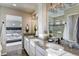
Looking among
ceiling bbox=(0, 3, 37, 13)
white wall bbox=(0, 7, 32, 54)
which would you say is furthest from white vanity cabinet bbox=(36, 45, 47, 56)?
ceiling bbox=(0, 3, 37, 13)

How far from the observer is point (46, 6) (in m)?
1.62

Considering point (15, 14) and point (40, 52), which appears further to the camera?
point (15, 14)

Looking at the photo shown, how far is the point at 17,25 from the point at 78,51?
3.41 ft

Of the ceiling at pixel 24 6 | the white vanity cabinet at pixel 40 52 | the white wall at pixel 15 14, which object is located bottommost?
the white vanity cabinet at pixel 40 52

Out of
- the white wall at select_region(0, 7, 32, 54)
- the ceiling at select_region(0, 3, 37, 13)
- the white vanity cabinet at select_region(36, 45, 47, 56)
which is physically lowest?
the white vanity cabinet at select_region(36, 45, 47, 56)

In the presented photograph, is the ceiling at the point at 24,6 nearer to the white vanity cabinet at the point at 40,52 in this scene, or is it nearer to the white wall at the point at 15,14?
the white wall at the point at 15,14

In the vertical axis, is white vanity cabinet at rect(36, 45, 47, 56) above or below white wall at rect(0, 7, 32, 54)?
below

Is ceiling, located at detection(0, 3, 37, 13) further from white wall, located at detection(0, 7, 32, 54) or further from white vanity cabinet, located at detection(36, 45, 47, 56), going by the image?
white vanity cabinet, located at detection(36, 45, 47, 56)

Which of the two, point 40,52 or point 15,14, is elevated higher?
point 15,14

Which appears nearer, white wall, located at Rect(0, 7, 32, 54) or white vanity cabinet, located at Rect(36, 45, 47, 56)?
white vanity cabinet, located at Rect(36, 45, 47, 56)

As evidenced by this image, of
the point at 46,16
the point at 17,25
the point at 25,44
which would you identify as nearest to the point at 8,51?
the point at 25,44

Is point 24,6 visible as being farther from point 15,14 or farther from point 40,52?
point 40,52

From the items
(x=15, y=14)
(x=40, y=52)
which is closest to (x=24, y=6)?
(x=15, y=14)

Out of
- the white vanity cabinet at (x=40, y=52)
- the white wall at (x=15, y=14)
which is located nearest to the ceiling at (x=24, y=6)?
the white wall at (x=15, y=14)
